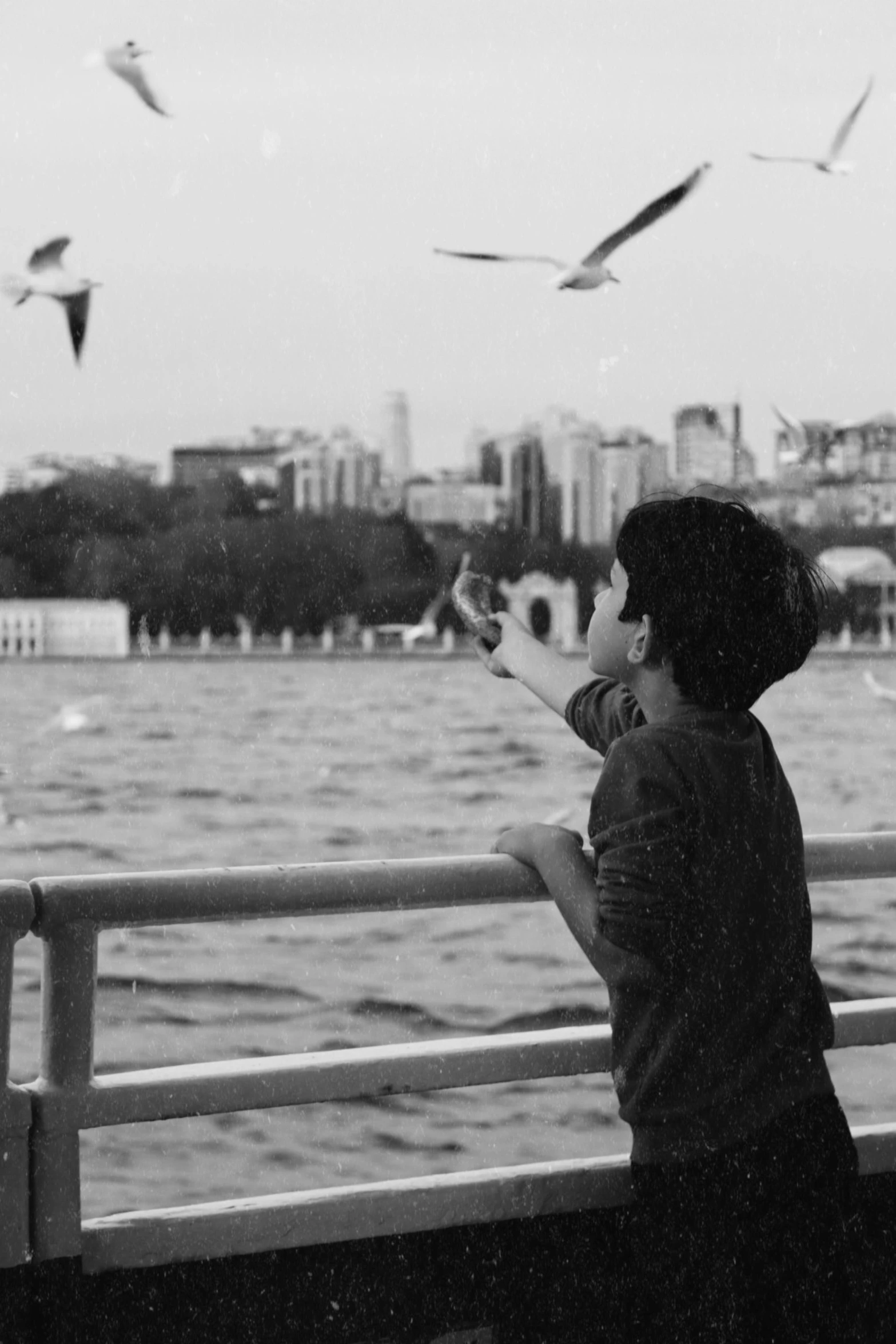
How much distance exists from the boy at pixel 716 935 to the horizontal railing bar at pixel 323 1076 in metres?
0.23

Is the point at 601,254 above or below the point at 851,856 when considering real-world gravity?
above

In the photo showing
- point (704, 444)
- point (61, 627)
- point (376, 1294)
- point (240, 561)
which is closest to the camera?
point (376, 1294)

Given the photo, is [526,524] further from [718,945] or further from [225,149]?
[718,945]

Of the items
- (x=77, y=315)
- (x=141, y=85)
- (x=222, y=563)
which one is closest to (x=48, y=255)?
(x=77, y=315)

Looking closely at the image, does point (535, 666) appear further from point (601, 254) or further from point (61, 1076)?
point (601, 254)

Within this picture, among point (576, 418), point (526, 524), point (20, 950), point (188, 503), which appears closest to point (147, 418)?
point (188, 503)

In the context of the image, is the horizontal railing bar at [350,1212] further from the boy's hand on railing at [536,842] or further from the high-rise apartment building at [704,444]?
the high-rise apartment building at [704,444]

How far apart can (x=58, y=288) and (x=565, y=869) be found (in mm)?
4456

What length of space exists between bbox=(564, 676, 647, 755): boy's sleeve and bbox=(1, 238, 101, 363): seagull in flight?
11.0 ft

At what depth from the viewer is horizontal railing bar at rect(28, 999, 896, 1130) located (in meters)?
1.62

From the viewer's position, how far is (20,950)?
2639 centimetres

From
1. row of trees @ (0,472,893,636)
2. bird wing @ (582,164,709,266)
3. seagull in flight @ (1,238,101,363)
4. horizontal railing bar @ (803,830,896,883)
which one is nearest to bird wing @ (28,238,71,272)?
seagull in flight @ (1,238,101,363)

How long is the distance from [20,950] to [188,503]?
3215 cm

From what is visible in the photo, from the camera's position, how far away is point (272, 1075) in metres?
1.68
